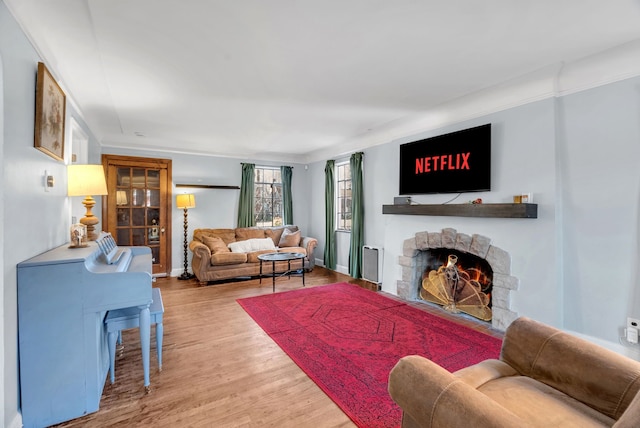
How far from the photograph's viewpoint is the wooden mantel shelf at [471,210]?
9.73 ft

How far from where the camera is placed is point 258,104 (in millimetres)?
3668

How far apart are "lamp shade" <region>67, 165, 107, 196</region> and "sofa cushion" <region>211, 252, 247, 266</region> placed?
2.66 m

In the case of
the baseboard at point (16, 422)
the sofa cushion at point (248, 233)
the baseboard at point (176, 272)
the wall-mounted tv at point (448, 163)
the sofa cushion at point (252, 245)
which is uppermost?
the wall-mounted tv at point (448, 163)

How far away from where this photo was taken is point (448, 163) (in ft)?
12.6

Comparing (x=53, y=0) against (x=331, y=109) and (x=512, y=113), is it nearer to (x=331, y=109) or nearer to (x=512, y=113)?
(x=331, y=109)

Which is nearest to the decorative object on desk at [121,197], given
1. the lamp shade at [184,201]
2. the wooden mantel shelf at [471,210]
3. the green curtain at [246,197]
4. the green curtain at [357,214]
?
the lamp shade at [184,201]

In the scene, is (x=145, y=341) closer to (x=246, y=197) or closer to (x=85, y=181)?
(x=85, y=181)

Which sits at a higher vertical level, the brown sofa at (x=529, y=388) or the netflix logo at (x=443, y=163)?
the netflix logo at (x=443, y=163)

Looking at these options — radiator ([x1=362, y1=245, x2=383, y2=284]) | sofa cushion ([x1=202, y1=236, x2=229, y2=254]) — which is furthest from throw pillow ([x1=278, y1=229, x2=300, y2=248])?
radiator ([x1=362, y1=245, x2=383, y2=284])

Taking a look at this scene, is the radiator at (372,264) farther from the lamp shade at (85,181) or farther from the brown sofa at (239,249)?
the lamp shade at (85,181)

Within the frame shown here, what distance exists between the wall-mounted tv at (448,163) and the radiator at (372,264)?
1.15 m

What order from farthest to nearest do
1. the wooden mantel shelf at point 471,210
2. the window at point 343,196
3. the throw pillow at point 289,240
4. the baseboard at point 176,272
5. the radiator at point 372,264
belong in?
the throw pillow at point 289,240 < the window at point 343,196 < the baseboard at point 176,272 < the radiator at point 372,264 < the wooden mantel shelf at point 471,210

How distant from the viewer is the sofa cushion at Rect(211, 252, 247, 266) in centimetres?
514

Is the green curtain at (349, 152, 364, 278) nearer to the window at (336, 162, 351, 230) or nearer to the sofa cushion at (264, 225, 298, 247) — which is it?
the window at (336, 162, 351, 230)
